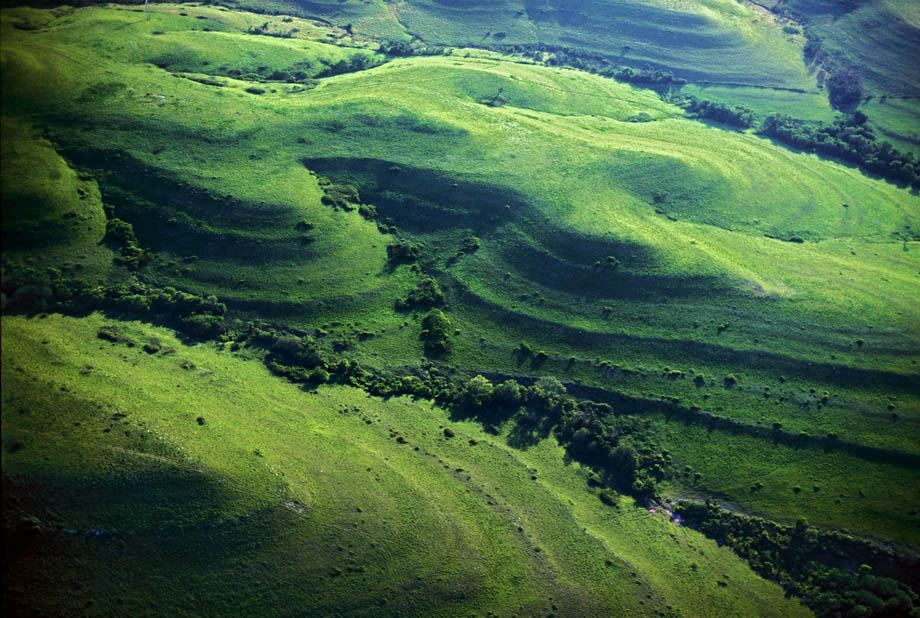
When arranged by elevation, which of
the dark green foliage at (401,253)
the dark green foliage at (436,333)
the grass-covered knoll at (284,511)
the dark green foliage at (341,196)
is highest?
the dark green foliage at (341,196)

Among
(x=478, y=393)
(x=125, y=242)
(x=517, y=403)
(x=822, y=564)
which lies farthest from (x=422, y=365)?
(x=822, y=564)

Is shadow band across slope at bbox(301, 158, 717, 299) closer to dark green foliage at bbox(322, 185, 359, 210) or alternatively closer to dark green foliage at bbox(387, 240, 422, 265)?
dark green foliage at bbox(322, 185, 359, 210)

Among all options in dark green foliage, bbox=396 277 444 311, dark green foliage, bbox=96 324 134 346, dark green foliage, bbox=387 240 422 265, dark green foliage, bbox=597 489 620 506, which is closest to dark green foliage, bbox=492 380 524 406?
dark green foliage, bbox=597 489 620 506

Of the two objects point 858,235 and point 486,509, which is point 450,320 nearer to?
point 486,509

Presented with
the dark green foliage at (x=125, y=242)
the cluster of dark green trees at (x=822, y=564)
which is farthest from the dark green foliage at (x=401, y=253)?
the cluster of dark green trees at (x=822, y=564)

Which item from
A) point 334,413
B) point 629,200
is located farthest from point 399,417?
point 629,200

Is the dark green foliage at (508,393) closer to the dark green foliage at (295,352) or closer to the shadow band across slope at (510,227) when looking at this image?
the shadow band across slope at (510,227)
